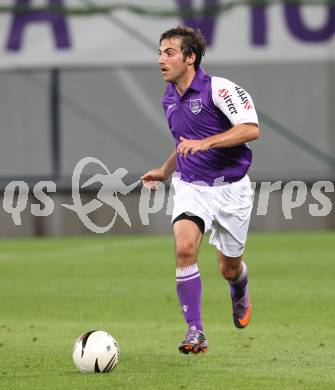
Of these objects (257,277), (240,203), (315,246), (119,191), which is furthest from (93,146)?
(240,203)

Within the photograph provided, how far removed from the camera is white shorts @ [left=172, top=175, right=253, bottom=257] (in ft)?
29.6

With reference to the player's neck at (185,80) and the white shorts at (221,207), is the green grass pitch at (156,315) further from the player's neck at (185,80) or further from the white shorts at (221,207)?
the player's neck at (185,80)

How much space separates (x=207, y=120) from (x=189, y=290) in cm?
124

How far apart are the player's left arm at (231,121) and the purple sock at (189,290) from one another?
821 millimetres

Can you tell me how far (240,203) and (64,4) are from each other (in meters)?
11.6

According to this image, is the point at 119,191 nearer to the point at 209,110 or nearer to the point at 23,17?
the point at 23,17

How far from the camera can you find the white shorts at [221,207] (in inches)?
356

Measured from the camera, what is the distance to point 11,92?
67.5ft

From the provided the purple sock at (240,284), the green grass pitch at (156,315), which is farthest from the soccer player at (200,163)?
the green grass pitch at (156,315)

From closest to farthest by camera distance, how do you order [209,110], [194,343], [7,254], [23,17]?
1. [194,343]
2. [209,110]
3. [7,254]
4. [23,17]

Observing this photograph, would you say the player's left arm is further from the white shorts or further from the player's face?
the white shorts

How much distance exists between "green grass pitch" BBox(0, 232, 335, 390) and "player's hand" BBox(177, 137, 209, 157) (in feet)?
4.43

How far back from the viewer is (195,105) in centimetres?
909

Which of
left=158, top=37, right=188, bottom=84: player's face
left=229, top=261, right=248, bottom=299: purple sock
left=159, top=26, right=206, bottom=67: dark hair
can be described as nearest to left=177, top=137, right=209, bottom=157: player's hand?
left=158, top=37, right=188, bottom=84: player's face
